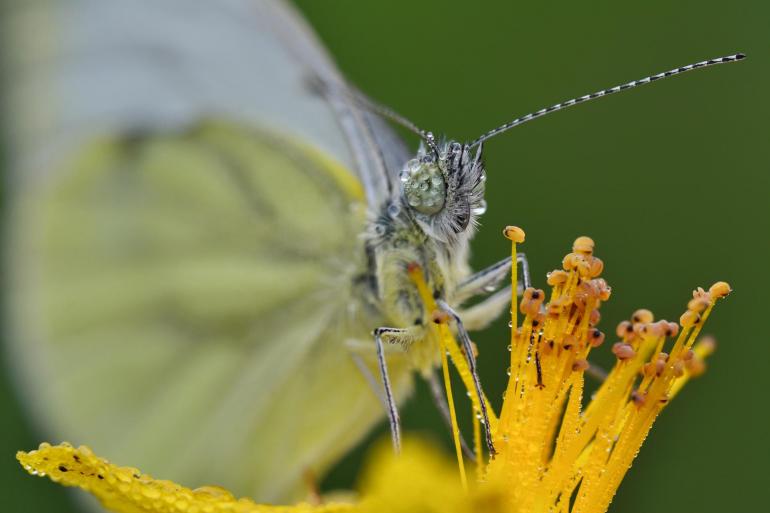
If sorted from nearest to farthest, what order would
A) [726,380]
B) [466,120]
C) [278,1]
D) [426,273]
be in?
[426,273] < [278,1] < [726,380] < [466,120]

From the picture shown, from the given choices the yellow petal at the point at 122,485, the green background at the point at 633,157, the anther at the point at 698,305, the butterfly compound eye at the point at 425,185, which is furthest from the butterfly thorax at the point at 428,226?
the green background at the point at 633,157

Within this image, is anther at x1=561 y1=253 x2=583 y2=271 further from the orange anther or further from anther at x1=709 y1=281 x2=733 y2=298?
anther at x1=709 y1=281 x2=733 y2=298

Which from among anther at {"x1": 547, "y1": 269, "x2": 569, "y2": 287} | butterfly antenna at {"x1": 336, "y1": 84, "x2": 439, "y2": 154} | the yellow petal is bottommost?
the yellow petal

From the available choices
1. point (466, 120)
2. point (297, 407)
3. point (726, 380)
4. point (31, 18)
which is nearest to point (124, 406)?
point (297, 407)

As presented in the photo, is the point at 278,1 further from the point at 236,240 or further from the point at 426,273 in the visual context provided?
the point at 426,273

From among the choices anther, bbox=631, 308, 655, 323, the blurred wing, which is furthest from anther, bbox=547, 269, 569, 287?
the blurred wing

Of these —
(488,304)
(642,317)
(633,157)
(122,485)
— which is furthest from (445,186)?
(633,157)
